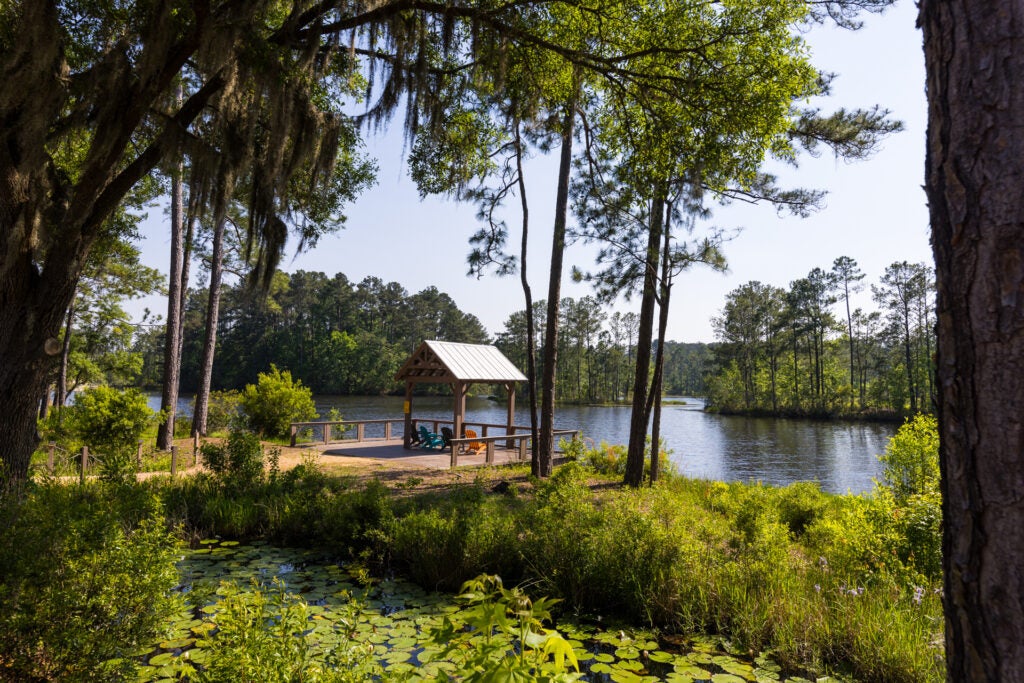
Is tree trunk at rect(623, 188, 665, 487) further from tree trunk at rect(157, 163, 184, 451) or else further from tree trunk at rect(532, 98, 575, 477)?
tree trunk at rect(157, 163, 184, 451)

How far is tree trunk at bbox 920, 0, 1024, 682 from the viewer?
1240 mm

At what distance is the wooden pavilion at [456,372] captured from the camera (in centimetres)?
1586

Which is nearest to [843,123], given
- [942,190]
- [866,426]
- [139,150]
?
[942,190]

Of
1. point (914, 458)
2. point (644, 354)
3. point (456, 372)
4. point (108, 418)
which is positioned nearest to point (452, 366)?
point (456, 372)

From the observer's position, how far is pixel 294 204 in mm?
7820

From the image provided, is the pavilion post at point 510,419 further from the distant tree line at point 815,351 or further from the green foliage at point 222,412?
the distant tree line at point 815,351

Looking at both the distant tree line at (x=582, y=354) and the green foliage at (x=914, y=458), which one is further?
the distant tree line at (x=582, y=354)

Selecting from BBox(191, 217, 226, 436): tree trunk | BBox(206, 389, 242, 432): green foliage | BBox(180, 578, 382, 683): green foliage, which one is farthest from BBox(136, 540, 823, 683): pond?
BBox(206, 389, 242, 432): green foliage

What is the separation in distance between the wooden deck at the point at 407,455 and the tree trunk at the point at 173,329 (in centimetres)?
367

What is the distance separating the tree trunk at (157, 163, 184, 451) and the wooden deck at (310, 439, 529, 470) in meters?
3.67

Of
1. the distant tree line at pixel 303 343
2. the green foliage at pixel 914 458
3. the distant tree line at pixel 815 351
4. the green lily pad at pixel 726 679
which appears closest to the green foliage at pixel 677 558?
the green lily pad at pixel 726 679

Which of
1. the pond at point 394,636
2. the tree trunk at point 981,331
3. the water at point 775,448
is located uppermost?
the tree trunk at point 981,331

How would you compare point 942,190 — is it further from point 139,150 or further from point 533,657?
point 139,150

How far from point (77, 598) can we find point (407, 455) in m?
12.4
